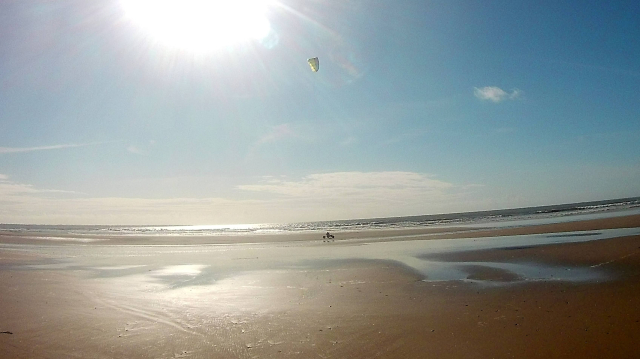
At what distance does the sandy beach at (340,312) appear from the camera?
718 centimetres

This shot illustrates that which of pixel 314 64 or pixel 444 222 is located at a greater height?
pixel 314 64

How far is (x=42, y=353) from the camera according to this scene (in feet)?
24.2

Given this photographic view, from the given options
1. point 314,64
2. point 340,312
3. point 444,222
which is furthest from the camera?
point 444,222

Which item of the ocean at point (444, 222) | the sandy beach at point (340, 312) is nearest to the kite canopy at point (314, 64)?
the sandy beach at point (340, 312)

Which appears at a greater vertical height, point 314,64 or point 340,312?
point 314,64

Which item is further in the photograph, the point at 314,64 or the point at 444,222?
the point at 444,222

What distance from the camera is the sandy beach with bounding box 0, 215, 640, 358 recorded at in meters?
7.18

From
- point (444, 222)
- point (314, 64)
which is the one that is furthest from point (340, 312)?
point (444, 222)

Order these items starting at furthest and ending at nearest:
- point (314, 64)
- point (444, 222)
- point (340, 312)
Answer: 1. point (444, 222)
2. point (314, 64)
3. point (340, 312)

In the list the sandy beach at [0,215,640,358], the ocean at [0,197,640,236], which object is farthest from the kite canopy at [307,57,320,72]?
the ocean at [0,197,640,236]

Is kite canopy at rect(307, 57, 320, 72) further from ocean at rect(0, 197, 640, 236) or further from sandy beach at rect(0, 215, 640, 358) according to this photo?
ocean at rect(0, 197, 640, 236)

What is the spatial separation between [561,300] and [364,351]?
5.95 m

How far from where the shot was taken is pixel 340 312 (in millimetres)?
9523

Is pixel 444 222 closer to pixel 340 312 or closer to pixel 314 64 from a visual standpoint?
pixel 314 64
